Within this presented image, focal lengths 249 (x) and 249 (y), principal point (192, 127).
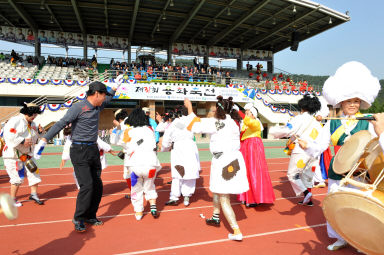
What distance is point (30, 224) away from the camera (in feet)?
12.8

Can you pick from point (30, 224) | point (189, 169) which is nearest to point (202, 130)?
point (189, 169)

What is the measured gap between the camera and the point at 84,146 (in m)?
3.59

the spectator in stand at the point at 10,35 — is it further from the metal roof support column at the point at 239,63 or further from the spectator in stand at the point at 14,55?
the metal roof support column at the point at 239,63

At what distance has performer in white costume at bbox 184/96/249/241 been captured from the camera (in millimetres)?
3258

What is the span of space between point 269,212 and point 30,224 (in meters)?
3.95

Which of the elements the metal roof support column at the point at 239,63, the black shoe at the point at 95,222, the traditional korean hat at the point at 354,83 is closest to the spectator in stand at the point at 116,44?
the metal roof support column at the point at 239,63

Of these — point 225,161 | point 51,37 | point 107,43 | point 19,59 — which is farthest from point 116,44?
point 225,161

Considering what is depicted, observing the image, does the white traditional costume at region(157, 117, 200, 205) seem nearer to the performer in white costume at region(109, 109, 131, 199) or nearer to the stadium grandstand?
the performer in white costume at region(109, 109, 131, 199)

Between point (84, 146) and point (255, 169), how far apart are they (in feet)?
9.57

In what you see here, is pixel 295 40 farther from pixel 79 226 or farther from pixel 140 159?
pixel 79 226

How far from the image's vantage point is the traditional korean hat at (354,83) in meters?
2.58

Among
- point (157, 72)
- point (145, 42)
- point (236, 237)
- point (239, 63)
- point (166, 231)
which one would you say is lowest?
point (166, 231)

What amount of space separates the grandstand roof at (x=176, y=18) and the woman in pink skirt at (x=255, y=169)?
688 inches

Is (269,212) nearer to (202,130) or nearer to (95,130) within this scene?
(202,130)
